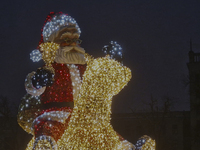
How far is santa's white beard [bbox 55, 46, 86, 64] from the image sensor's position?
6344mm

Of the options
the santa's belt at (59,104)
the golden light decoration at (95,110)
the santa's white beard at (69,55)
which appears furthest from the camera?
the santa's white beard at (69,55)

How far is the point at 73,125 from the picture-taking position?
5695 mm

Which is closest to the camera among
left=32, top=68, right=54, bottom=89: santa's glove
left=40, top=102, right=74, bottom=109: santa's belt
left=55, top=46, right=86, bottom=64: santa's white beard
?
left=32, top=68, right=54, bottom=89: santa's glove

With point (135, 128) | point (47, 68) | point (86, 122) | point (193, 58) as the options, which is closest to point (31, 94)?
point (47, 68)

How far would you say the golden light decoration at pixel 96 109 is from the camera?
557 cm

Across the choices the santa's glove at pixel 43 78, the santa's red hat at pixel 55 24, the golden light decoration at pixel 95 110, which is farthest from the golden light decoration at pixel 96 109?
→ the santa's red hat at pixel 55 24

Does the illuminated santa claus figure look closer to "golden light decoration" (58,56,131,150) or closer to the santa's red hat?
the santa's red hat

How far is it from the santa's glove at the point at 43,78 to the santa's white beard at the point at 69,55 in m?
0.56

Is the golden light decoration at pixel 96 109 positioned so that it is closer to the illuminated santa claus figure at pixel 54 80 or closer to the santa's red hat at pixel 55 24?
the illuminated santa claus figure at pixel 54 80

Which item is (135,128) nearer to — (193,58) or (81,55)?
(193,58)

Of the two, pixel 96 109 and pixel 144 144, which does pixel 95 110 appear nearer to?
pixel 96 109

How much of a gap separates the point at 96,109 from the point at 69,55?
109cm

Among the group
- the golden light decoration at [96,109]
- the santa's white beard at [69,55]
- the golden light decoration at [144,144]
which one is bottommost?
the golden light decoration at [144,144]

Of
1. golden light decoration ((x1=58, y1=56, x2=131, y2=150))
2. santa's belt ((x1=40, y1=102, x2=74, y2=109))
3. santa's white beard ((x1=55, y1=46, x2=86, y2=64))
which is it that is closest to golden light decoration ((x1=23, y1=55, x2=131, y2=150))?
golden light decoration ((x1=58, y1=56, x2=131, y2=150))
